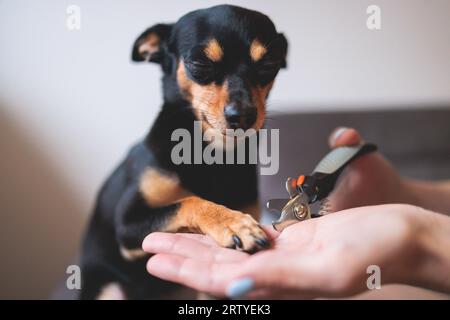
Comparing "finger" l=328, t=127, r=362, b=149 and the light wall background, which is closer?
the light wall background

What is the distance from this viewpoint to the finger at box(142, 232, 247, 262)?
63 centimetres

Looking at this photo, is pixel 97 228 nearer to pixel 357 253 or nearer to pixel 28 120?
pixel 28 120

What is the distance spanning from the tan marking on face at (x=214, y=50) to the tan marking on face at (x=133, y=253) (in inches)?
14.1

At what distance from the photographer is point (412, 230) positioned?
66 cm

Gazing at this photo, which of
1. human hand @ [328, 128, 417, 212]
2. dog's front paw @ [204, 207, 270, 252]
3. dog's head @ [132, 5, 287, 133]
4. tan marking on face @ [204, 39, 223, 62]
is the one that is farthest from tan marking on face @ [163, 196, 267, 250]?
human hand @ [328, 128, 417, 212]

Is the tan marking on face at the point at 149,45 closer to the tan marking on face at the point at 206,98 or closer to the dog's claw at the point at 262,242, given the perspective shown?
the tan marking on face at the point at 206,98

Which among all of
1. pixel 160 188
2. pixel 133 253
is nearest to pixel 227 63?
pixel 160 188

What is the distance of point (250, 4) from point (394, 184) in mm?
627

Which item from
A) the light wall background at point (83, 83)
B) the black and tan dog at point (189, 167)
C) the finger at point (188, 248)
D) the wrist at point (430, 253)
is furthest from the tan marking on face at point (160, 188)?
the wrist at point (430, 253)

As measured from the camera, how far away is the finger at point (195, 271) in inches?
23.3

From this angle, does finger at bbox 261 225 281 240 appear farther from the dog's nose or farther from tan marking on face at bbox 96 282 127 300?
tan marking on face at bbox 96 282 127 300

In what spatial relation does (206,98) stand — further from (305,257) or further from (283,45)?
(305,257)

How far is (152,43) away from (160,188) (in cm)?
26

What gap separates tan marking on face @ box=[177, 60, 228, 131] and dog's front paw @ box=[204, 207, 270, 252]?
0.50 feet
